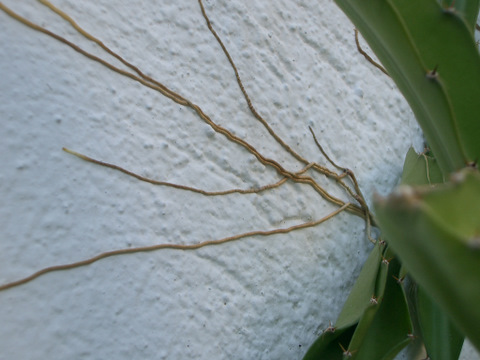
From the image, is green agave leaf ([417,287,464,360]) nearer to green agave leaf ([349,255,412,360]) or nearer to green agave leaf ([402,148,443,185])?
green agave leaf ([349,255,412,360])

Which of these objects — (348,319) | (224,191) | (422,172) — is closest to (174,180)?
(224,191)

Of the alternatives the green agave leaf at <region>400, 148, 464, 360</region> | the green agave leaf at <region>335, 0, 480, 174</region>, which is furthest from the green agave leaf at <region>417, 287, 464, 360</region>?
the green agave leaf at <region>335, 0, 480, 174</region>

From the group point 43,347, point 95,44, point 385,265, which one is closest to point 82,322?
point 43,347

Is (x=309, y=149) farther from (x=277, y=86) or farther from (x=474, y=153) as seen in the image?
(x=474, y=153)

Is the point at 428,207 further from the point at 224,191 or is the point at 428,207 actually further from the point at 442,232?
the point at 224,191

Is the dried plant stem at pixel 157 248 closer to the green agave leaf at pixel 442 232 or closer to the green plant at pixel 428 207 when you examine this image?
the green plant at pixel 428 207

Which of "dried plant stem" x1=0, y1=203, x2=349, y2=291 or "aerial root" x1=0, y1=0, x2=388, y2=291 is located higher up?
"aerial root" x1=0, y1=0, x2=388, y2=291

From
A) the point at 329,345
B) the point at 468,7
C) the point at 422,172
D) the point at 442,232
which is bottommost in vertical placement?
the point at 329,345
